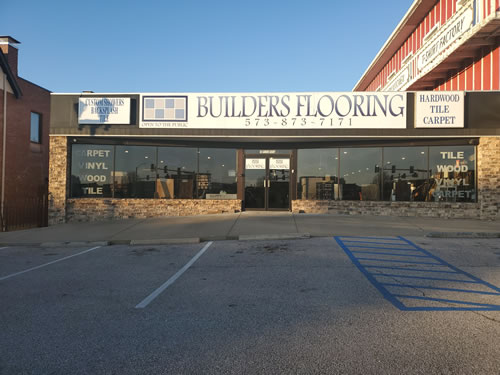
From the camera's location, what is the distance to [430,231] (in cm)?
1028

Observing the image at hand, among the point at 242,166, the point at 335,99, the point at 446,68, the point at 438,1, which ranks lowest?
the point at 242,166

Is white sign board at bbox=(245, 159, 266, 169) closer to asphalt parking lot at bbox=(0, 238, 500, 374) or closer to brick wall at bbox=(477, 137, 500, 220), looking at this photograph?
asphalt parking lot at bbox=(0, 238, 500, 374)

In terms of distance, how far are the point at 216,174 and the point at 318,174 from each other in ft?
15.0

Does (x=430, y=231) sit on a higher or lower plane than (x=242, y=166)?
lower

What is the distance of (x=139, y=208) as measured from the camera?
584 inches

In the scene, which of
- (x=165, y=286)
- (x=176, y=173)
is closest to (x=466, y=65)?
(x=176, y=173)

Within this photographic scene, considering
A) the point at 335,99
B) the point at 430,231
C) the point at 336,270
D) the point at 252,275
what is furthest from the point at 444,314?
the point at 335,99

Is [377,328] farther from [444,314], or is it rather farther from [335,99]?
[335,99]

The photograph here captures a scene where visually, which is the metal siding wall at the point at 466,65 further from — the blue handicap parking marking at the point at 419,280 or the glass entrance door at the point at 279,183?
the blue handicap parking marking at the point at 419,280

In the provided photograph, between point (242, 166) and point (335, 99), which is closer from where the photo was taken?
point (335, 99)

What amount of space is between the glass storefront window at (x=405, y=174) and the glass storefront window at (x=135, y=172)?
33.4 feet

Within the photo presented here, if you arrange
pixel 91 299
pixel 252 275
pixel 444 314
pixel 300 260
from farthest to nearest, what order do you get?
pixel 300 260
pixel 252 275
pixel 91 299
pixel 444 314

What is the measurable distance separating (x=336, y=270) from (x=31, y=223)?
1442 cm

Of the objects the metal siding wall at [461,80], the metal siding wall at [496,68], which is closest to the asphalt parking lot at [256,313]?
the metal siding wall at [496,68]
